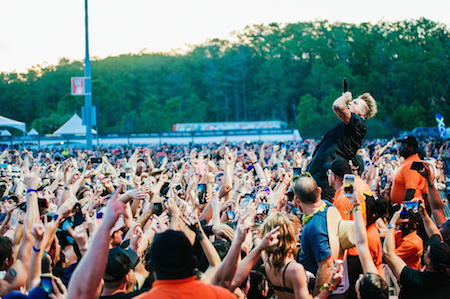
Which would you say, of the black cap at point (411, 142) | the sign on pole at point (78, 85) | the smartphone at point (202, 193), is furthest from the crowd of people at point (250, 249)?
the sign on pole at point (78, 85)

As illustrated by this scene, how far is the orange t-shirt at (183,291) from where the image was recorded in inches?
74.0

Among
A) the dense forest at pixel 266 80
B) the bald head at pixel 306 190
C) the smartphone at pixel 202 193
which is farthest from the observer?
the dense forest at pixel 266 80

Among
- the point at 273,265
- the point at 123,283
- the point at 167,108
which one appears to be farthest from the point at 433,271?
the point at 167,108

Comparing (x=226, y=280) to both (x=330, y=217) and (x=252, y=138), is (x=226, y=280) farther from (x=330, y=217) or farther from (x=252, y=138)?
(x=252, y=138)

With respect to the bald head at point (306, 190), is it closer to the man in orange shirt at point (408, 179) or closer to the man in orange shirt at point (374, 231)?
the man in orange shirt at point (374, 231)

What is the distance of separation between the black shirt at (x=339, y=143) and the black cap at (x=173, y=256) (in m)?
2.71

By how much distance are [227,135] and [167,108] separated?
134 feet

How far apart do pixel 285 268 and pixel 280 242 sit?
0.58 ft

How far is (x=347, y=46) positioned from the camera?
76.1m

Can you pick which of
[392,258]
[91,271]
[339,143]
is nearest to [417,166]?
[339,143]

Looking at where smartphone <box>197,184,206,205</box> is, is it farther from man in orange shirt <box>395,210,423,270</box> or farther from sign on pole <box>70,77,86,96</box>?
sign on pole <box>70,77,86,96</box>

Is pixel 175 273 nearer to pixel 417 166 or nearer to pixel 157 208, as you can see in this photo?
pixel 157 208

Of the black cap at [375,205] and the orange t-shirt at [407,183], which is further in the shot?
the orange t-shirt at [407,183]

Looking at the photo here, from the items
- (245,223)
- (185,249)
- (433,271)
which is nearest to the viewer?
(185,249)
